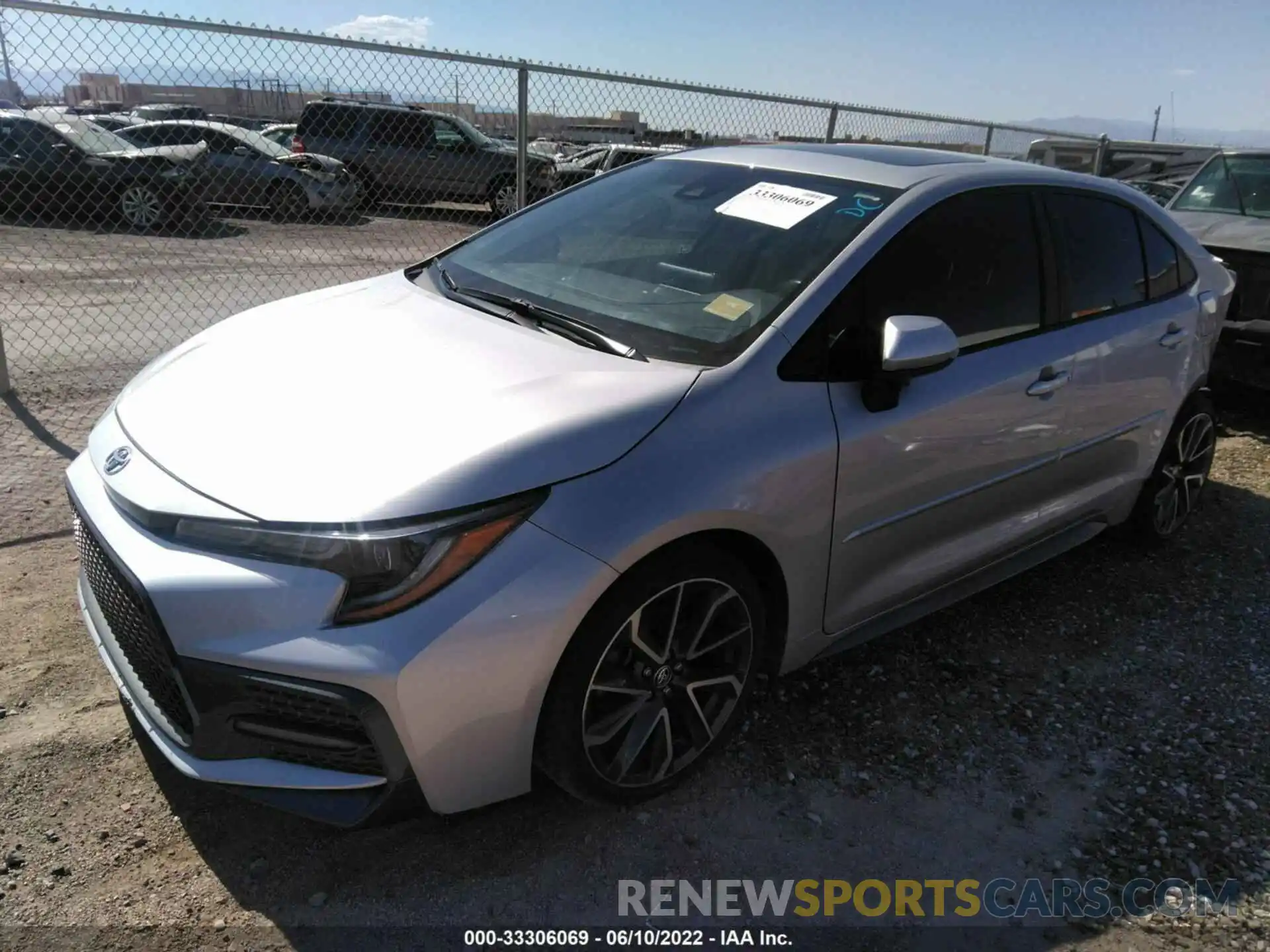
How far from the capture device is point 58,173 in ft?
43.5

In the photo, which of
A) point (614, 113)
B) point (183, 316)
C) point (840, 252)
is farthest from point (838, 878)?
point (183, 316)

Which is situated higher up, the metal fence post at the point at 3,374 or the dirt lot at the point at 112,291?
the metal fence post at the point at 3,374

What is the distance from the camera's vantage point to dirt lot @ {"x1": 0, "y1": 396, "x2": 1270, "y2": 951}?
228cm

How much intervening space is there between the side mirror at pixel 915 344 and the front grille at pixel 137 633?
201cm

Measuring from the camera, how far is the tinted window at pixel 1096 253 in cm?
360

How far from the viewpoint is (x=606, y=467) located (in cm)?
227

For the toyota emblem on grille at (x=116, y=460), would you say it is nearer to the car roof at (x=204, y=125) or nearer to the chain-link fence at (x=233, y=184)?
the chain-link fence at (x=233, y=184)

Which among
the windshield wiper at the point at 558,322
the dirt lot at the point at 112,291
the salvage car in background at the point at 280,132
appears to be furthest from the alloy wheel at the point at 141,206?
the windshield wiper at the point at 558,322

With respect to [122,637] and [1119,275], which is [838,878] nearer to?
[122,637]

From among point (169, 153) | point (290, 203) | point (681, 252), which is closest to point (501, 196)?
point (290, 203)

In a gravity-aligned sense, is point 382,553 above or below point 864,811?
above

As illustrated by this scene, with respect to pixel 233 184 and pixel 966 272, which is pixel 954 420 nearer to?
pixel 966 272

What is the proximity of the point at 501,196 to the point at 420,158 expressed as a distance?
1996 mm

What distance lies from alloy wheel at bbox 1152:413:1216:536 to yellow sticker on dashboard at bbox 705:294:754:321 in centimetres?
259
